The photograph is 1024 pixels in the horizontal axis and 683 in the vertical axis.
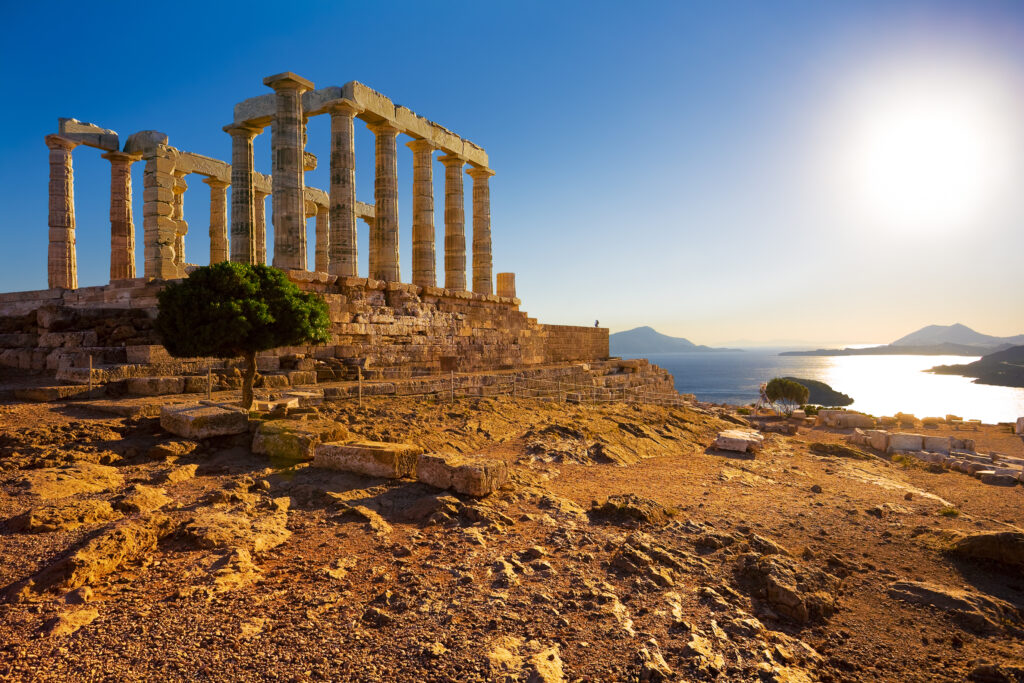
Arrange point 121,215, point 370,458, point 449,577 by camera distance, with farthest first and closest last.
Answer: point 121,215, point 370,458, point 449,577

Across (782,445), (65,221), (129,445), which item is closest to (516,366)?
(782,445)

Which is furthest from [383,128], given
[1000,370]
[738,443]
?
[1000,370]

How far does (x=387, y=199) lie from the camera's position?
22.1m

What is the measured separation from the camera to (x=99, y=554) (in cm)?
484

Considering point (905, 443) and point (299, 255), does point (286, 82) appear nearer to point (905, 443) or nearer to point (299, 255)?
point (299, 255)

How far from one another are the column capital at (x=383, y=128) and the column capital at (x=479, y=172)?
603 centimetres

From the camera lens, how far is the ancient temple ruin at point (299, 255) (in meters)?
15.7

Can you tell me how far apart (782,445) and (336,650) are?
16.8 metres

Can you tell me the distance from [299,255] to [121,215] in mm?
10442

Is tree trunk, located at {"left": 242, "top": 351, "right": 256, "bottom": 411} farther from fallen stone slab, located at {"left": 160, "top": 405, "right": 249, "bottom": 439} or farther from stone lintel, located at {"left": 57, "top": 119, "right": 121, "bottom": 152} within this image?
stone lintel, located at {"left": 57, "top": 119, "right": 121, "bottom": 152}

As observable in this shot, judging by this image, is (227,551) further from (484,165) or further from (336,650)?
(484,165)

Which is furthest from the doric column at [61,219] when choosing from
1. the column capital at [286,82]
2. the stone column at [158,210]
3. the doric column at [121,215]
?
the column capital at [286,82]

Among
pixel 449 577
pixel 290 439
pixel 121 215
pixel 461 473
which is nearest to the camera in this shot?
pixel 449 577

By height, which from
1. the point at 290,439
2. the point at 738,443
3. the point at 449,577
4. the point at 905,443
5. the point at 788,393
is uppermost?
the point at 290,439
